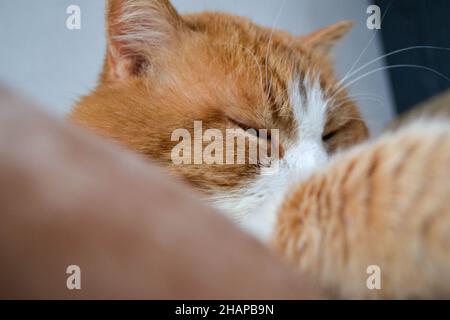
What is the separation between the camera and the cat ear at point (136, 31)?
0.79m

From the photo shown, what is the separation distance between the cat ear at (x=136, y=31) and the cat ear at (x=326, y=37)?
1.21ft

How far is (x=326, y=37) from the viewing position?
3.64ft

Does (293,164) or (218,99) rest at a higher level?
(218,99)

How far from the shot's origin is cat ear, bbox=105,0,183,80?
0.79 metres

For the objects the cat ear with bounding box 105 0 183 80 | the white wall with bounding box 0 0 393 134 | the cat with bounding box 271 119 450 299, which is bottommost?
the cat with bounding box 271 119 450 299

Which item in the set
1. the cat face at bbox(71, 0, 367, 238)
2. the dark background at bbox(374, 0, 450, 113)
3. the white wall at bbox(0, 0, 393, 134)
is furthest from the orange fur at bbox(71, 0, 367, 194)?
the dark background at bbox(374, 0, 450, 113)

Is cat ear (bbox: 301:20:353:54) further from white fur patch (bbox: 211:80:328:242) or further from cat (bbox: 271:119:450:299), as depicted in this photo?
cat (bbox: 271:119:450:299)

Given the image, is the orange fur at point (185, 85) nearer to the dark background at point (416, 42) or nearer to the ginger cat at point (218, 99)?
the ginger cat at point (218, 99)

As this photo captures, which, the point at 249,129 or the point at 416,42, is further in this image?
the point at 416,42

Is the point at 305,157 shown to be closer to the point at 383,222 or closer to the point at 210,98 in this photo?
the point at 210,98

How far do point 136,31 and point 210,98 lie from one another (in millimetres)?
185

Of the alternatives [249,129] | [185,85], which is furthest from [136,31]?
[249,129]

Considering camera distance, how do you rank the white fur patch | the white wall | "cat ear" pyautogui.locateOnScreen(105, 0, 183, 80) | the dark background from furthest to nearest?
the dark background, the white wall, "cat ear" pyautogui.locateOnScreen(105, 0, 183, 80), the white fur patch
